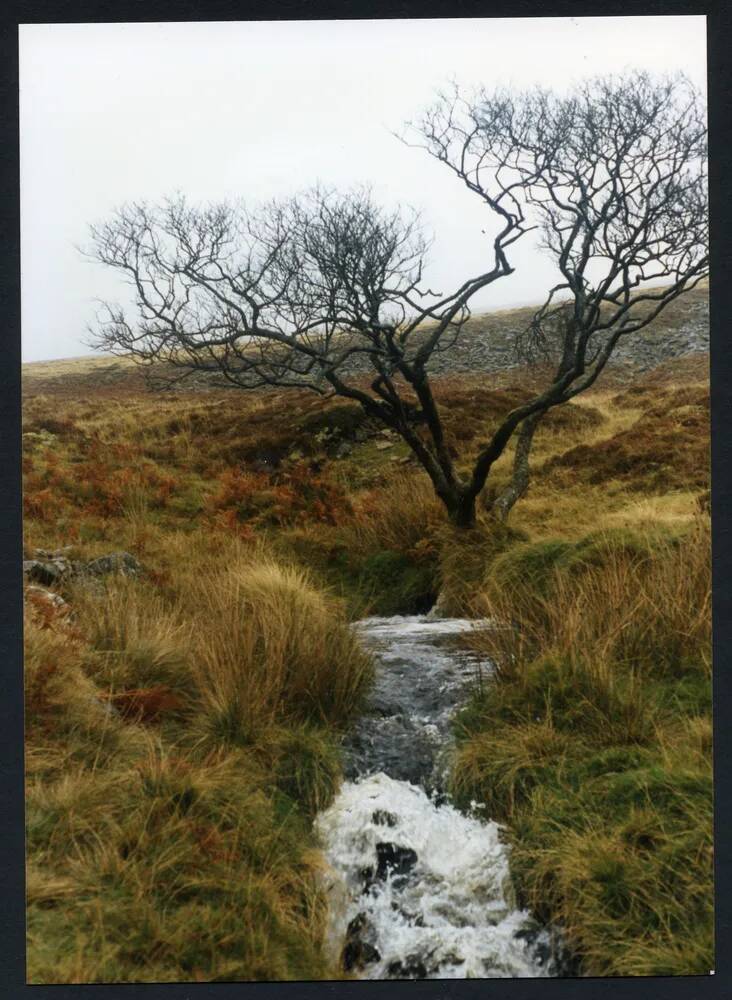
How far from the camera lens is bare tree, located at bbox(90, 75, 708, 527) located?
4191mm

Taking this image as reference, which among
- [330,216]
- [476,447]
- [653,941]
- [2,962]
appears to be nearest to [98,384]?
[330,216]

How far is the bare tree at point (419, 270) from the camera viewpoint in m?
4.19

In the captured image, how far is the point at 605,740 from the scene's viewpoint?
3.88m

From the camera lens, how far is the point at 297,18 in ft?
13.3

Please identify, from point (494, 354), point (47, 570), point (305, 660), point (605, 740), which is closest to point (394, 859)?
point (305, 660)

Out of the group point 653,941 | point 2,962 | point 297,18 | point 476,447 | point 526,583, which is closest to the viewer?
point 653,941

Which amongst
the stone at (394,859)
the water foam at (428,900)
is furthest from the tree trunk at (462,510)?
the stone at (394,859)

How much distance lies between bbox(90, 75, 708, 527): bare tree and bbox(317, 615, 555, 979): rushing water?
1323mm

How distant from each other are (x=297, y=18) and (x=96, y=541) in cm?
260

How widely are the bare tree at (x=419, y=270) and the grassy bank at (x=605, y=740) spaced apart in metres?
0.59

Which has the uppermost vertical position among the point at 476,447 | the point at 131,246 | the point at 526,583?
the point at 131,246

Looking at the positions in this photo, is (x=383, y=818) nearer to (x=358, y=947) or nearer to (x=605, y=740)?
(x=358, y=947)

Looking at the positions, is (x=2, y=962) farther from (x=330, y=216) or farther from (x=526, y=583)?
(x=330, y=216)

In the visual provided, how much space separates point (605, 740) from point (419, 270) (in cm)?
234
